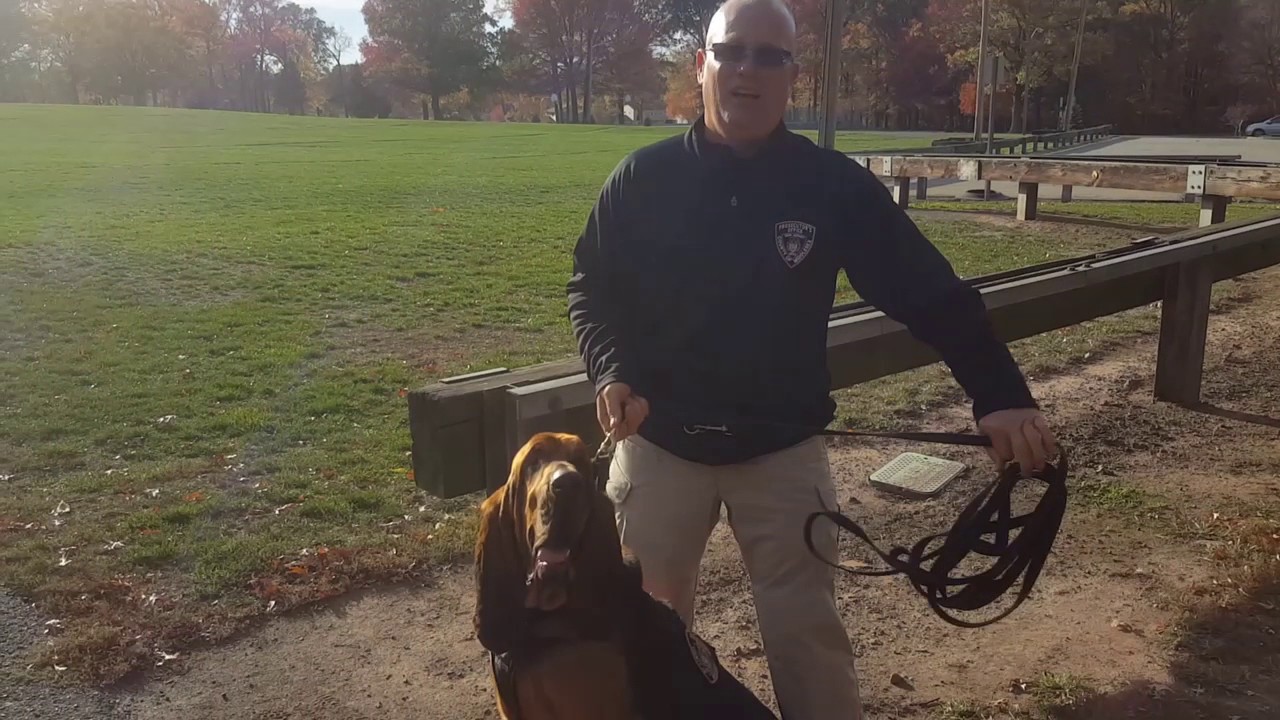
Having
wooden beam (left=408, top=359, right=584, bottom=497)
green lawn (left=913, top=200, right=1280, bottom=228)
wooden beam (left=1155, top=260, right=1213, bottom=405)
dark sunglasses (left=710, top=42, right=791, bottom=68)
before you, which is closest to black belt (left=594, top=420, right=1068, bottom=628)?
wooden beam (left=408, top=359, right=584, bottom=497)

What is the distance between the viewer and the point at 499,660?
246cm

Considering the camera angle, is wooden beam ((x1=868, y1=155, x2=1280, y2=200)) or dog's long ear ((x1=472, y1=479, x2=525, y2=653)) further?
wooden beam ((x1=868, y1=155, x2=1280, y2=200))

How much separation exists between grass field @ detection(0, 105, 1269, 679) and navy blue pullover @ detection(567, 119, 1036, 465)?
7.02 ft

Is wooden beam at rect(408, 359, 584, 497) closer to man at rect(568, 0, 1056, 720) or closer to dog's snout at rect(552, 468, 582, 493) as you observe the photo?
man at rect(568, 0, 1056, 720)

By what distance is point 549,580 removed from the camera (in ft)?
7.54

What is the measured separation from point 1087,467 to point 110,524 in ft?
15.6

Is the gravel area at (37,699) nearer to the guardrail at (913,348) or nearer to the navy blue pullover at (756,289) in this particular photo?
the guardrail at (913,348)

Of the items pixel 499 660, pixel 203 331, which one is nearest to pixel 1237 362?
pixel 499 660

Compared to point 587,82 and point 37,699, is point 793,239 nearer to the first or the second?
point 37,699

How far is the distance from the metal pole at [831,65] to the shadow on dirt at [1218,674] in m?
3.02

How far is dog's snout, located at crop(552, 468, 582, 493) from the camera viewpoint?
7.45 ft

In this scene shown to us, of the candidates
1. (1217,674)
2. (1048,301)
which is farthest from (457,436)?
(1048,301)

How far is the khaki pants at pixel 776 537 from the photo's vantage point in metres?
2.71

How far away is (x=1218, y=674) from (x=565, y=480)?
259 centimetres
